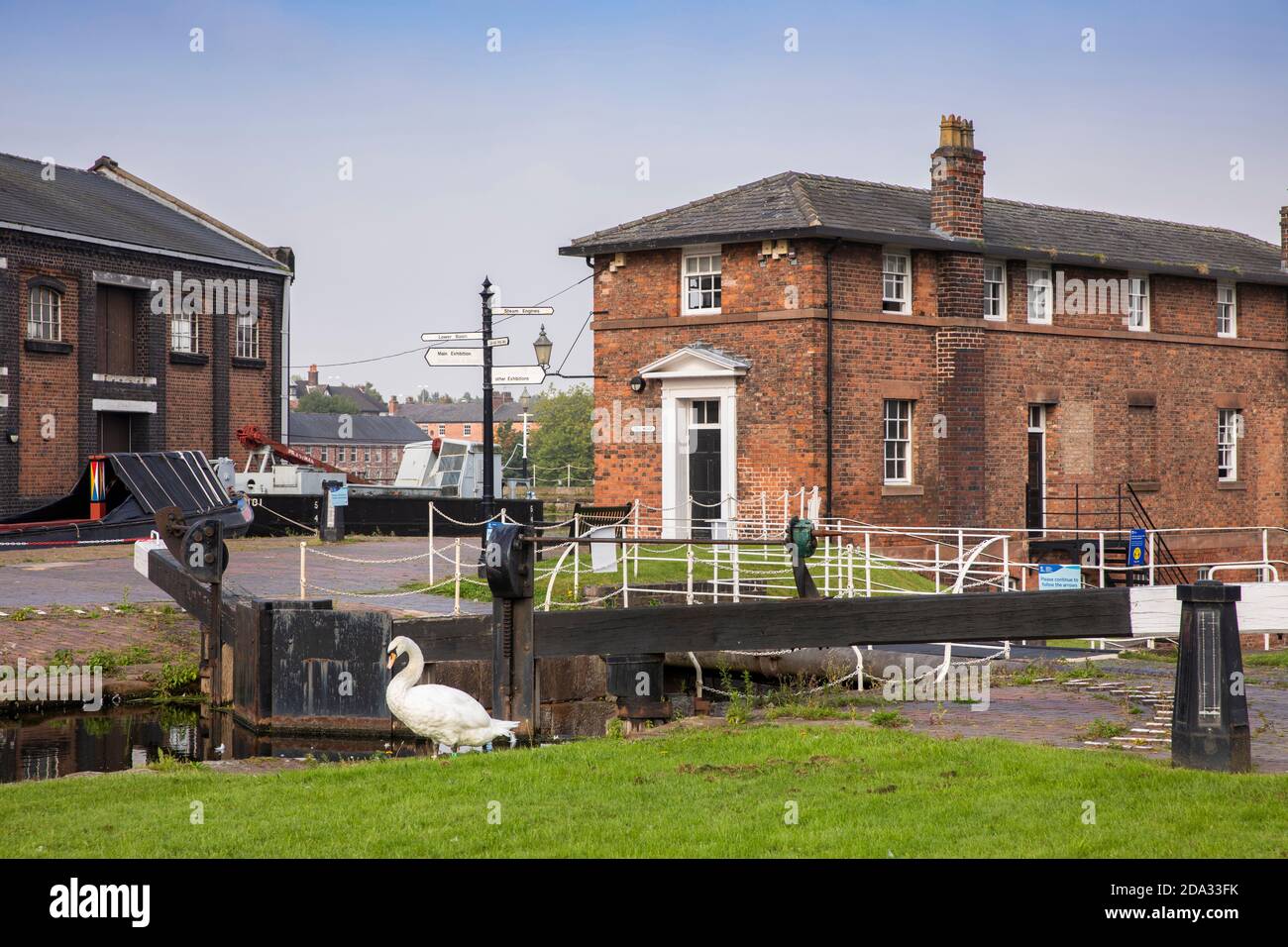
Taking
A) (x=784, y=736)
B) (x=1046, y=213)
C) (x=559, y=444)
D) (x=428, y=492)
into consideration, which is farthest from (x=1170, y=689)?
(x=559, y=444)

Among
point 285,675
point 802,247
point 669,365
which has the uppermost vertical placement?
point 802,247

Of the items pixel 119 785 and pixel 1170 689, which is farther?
pixel 1170 689

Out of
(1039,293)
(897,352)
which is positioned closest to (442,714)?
(897,352)

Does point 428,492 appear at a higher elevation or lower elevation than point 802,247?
lower

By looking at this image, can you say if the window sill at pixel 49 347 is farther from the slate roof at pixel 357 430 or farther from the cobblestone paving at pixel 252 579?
the slate roof at pixel 357 430

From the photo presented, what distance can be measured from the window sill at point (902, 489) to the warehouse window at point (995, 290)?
385 cm

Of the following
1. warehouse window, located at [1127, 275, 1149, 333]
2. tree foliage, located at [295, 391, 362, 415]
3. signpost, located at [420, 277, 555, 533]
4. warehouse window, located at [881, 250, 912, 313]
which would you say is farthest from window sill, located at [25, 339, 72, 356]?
A: tree foliage, located at [295, 391, 362, 415]

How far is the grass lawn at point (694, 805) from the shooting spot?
21.5 feet

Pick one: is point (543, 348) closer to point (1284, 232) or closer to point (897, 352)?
point (897, 352)

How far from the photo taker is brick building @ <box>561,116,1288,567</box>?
83.1 feet

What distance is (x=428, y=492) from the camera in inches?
1544
